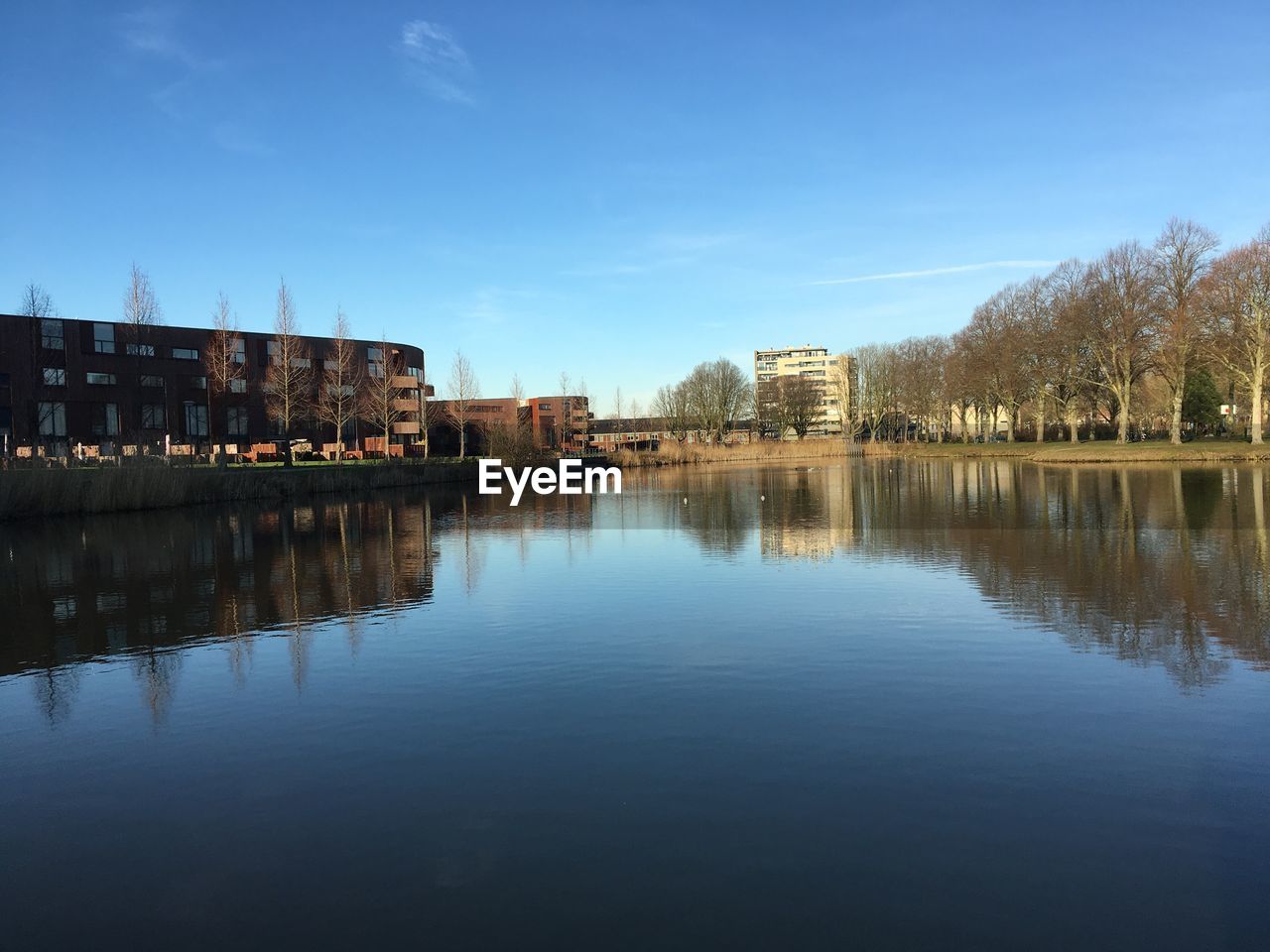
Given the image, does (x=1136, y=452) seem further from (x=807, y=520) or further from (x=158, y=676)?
(x=158, y=676)

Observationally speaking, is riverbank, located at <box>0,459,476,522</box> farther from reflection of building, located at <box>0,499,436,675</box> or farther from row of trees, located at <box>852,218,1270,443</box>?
row of trees, located at <box>852,218,1270,443</box>

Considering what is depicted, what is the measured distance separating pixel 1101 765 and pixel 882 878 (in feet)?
7.78

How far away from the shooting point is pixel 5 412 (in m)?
54.2

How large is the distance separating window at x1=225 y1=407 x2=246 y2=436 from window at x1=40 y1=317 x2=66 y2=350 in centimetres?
1164

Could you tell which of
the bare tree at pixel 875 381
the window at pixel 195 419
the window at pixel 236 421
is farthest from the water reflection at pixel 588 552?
the bare tree at pixel 875 381

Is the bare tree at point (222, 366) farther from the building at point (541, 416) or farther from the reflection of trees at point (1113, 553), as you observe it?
the reflection of trees at point (1113, 553)

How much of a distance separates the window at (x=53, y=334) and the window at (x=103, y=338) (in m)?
1.93

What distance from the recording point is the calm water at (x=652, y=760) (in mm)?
4422

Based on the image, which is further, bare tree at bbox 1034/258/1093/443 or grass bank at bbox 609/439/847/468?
grass bank at bbox 609/439/847/468

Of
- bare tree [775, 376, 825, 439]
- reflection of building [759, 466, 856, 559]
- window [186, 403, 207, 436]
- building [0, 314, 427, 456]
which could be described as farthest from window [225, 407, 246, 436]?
bare tree [775, 376, 825, 439]

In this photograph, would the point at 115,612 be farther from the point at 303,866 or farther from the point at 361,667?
the point at 303,866

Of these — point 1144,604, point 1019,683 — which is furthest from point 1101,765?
point 1144,604

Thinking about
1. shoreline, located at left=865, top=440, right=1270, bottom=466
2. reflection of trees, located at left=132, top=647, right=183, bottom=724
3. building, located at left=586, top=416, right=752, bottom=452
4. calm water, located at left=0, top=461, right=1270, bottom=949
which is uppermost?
building, located at left=586, top=416, right=752, bottom=452

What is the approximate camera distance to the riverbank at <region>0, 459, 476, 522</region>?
92.0 ft
